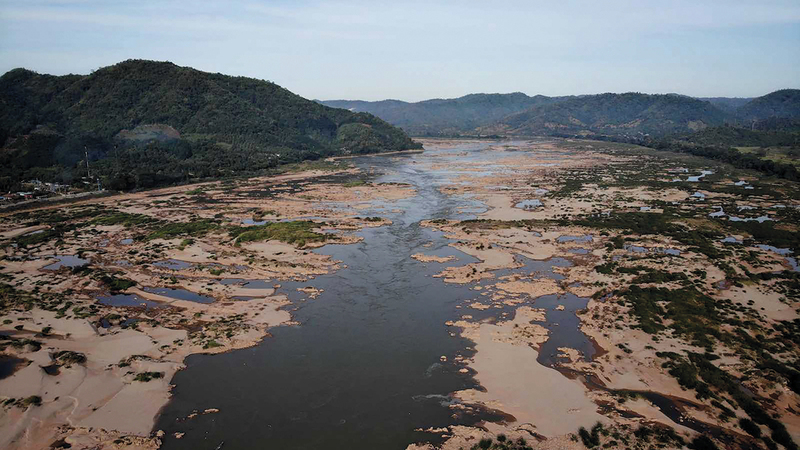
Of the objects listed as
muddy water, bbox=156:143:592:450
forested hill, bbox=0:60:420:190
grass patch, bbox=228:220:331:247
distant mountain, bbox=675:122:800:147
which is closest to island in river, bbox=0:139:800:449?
muddy water, bbox=156:143:592:450

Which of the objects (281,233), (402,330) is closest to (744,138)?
(281,233)

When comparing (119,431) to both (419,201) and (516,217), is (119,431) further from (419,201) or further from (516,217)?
(419,201)

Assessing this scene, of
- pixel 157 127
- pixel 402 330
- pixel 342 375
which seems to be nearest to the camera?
pixel 342 375

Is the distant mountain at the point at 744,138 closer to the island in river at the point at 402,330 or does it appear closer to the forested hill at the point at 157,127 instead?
the forested hill at the point at 157,127

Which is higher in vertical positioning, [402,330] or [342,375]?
[402,330]

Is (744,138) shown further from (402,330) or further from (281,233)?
(402,330)

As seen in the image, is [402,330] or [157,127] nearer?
[402,330]

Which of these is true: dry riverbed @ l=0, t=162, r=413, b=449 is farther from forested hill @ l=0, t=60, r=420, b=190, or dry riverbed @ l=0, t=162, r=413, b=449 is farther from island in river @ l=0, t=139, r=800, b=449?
forested hill @ l=0, t=60, r=420, b=190
